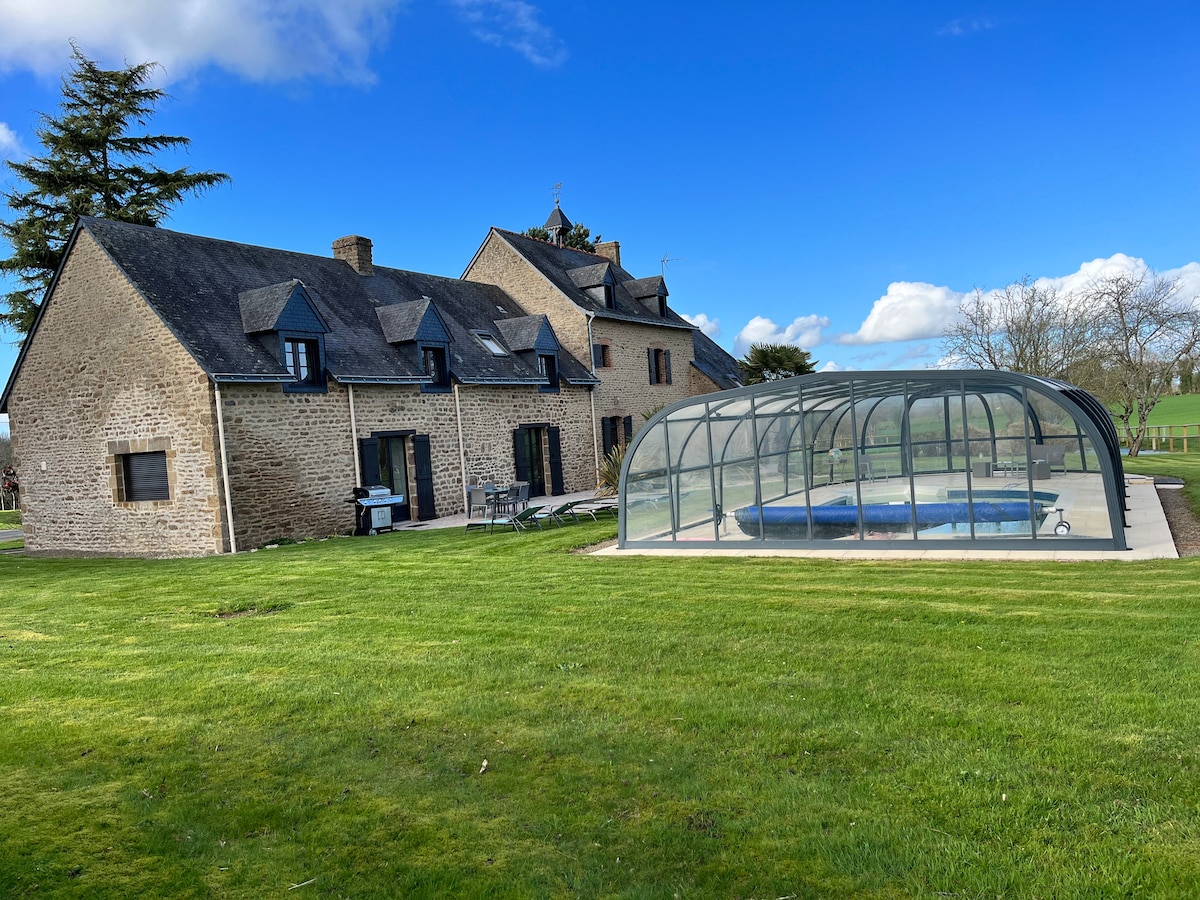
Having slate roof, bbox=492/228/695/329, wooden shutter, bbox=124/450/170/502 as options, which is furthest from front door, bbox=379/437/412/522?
slate roof, bbox=492/228/695/329

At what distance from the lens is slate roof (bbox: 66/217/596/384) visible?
1562 cm

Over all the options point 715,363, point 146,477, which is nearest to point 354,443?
point 146,477

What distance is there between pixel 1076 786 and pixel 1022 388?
8.14 meters

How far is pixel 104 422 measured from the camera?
658 inches

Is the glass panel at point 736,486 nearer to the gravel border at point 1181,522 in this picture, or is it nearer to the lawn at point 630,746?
the lawn at point 630,746

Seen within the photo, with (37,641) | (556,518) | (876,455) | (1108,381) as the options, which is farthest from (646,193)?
(37,641)

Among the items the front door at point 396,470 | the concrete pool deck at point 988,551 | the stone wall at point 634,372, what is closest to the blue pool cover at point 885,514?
the concrete pool deck at point 988,551

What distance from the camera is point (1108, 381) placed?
26.5m

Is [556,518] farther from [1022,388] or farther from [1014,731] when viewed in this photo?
[1014,731]

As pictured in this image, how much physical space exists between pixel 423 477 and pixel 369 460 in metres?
1.57

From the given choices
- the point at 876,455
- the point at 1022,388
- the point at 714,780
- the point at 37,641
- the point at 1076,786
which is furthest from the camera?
the point at 876,455

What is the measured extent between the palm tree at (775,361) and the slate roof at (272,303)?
971cm

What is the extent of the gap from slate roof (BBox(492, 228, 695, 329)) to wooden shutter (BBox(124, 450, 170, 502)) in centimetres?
1313

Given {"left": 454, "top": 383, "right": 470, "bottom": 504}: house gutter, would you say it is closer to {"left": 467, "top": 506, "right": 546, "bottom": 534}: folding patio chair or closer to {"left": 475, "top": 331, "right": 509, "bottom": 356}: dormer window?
{"left": 475, "top": 331, "right": 509, "bottom": 356}: dormer window
